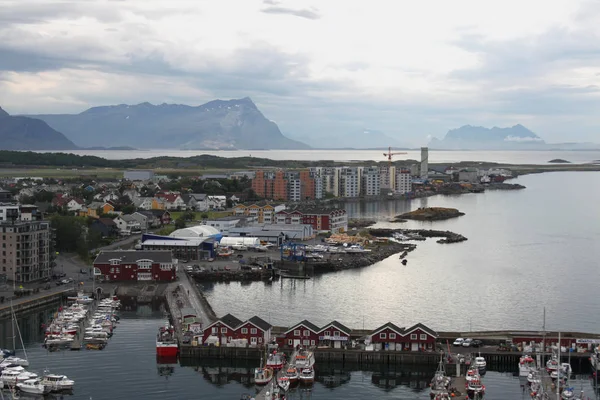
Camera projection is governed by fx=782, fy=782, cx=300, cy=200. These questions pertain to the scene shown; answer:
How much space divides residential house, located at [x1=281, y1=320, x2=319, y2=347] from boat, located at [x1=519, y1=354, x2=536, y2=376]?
261 centimetres

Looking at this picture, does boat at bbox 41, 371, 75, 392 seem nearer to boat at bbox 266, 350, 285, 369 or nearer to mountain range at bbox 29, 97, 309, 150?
boat at bbox 266, 350, 285, 369

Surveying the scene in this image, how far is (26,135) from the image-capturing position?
124 meters

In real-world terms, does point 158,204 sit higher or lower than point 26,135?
lower

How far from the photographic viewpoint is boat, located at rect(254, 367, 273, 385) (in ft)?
30.1

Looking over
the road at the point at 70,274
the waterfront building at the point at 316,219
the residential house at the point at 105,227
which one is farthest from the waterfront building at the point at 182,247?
the waterfront building at the point at 316,219

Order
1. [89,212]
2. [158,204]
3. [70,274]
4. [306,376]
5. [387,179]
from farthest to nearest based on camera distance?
[387,179], [158,204], [89,212], [70,274], [306,376]

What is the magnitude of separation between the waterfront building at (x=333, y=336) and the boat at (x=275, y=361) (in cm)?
79

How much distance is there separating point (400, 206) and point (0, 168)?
84.1 feet

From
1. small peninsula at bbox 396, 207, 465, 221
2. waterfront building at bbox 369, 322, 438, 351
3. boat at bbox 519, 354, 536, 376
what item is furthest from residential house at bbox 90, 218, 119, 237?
boat at bbox 519, 354, 536, 376

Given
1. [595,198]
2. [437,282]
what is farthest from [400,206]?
[437,282]

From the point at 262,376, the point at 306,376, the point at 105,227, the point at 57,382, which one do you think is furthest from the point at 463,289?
the point at 105,227

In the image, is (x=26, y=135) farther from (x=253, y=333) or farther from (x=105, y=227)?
(x=253, y=333)

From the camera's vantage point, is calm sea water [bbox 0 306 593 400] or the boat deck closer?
the boat deck

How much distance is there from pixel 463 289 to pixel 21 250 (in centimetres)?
816
